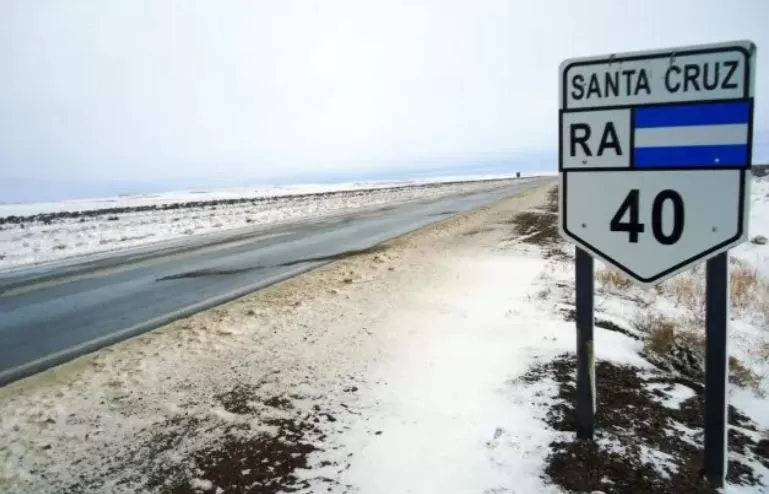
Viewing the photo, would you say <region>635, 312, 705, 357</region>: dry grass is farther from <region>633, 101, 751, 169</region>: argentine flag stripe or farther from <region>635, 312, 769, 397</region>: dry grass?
<region>633, 101, 751, 169</region>: argentine flag stripe

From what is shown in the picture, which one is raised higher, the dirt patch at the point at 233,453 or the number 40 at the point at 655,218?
the number 40 at the point at 655,218

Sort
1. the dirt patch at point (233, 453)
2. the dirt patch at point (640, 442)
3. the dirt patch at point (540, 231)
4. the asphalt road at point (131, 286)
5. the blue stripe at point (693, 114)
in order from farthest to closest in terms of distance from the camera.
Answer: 1. the dirt patch at point (540, 231)
2. the asphalt road at point (131, 286)
3. the dirt patch at point (233, 453)
4. the dirt patch at point (640, 442)
5. the blue stripe at point (693, 114)

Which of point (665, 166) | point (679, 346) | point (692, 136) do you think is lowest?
point (679, 346)

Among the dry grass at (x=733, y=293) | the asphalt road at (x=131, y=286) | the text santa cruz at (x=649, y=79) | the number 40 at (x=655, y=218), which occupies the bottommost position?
the dry grass at (x=733, y=293)

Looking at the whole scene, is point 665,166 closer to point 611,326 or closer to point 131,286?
point 611,326

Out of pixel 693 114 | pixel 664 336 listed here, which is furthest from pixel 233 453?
pixel 664 336

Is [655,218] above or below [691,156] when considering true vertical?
below

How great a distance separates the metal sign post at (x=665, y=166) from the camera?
2.18m

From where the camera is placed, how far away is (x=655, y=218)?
7.90 feet

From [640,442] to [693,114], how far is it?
6.33 feet

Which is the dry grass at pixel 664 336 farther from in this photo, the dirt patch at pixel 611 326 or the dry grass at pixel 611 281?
the dry grass at pixel 611 281

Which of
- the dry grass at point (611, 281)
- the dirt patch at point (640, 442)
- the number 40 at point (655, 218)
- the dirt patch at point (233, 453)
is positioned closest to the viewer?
the number 40 at point (655, 218)

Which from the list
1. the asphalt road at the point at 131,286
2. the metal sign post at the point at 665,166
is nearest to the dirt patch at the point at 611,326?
the metal sign post at the point at 665,166

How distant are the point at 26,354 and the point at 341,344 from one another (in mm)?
3487
